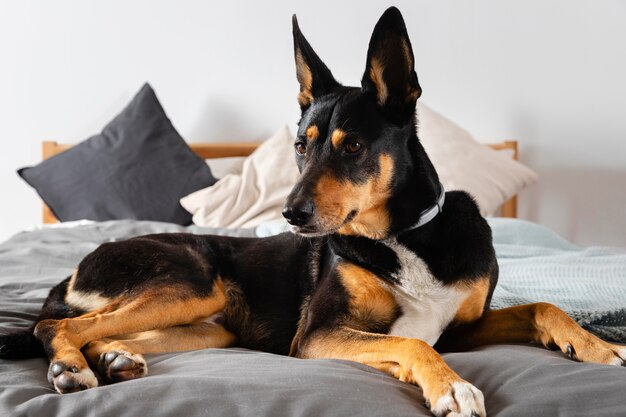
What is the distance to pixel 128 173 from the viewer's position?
4465 mm

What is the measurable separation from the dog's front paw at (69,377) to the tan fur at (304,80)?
893 millimetres

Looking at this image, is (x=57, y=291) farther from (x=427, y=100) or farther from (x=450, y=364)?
(x=427, y=100)

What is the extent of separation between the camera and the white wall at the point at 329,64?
14.4 ft

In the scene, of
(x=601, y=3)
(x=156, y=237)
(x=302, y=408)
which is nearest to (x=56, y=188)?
(x=156, y=237)

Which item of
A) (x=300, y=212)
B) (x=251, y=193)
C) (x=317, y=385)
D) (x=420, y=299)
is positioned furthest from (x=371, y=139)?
(x=251, y=193)

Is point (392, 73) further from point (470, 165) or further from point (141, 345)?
point (470, 165)

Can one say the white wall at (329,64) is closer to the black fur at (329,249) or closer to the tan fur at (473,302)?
the black fur at (329,249)

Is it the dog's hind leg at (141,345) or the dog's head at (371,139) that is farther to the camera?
the dog's head at (371,139)

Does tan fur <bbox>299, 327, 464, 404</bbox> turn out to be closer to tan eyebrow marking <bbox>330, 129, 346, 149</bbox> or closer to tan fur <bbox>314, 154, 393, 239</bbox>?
tan fur <bbox>314, 154, 393, 239</bbox>

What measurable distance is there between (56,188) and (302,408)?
141 inches

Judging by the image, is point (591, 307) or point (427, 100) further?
point (427, 100)

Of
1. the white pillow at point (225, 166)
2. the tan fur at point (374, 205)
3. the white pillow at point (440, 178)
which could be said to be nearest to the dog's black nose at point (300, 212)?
the tan fur at point (374, 205)

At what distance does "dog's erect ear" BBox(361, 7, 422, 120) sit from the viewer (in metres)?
1.83

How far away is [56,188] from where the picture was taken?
450 cm
